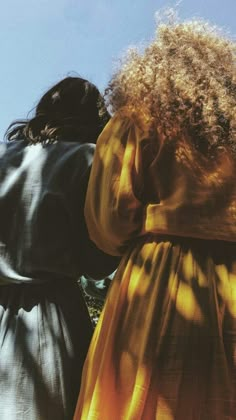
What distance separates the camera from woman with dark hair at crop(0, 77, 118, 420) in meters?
2.33

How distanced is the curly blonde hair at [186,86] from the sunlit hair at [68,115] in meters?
0.24

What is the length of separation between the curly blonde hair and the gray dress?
0.34 metres

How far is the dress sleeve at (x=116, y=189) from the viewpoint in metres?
2.30

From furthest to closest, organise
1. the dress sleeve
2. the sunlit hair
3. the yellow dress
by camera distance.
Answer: the sunlit hair → the dress sleeve → the yellow dress

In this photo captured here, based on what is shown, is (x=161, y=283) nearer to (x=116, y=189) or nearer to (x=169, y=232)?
(x=169, y=232)

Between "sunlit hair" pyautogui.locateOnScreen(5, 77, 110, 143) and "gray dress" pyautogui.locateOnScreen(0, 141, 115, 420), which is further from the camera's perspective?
"sunlit hair" pyautogui.locateOnScreen(5, 77, 110, 143)

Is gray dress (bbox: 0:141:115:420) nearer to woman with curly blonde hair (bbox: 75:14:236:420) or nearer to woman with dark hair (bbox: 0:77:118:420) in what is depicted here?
woman with dark hair (bbox: 0:77:118:420)

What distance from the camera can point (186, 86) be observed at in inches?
92.3

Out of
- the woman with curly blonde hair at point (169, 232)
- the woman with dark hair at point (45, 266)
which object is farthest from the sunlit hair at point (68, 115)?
the woman with curly blonde hair at point (169, 232)

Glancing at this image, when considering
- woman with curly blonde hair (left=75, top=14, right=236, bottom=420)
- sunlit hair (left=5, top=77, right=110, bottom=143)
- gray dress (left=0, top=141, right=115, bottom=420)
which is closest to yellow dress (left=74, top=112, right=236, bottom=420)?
woman with curly blonde hair (left=75, top=14, right=236, bottom=420)

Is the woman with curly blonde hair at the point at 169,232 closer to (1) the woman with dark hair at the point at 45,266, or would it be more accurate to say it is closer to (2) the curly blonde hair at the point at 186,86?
(2) the curly blonde hair at the point at 186,86

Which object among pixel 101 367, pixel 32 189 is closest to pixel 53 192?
pixel 32 189

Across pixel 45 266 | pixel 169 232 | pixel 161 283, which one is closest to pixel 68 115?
pixel 45 266

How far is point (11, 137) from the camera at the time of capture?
2.90 m
